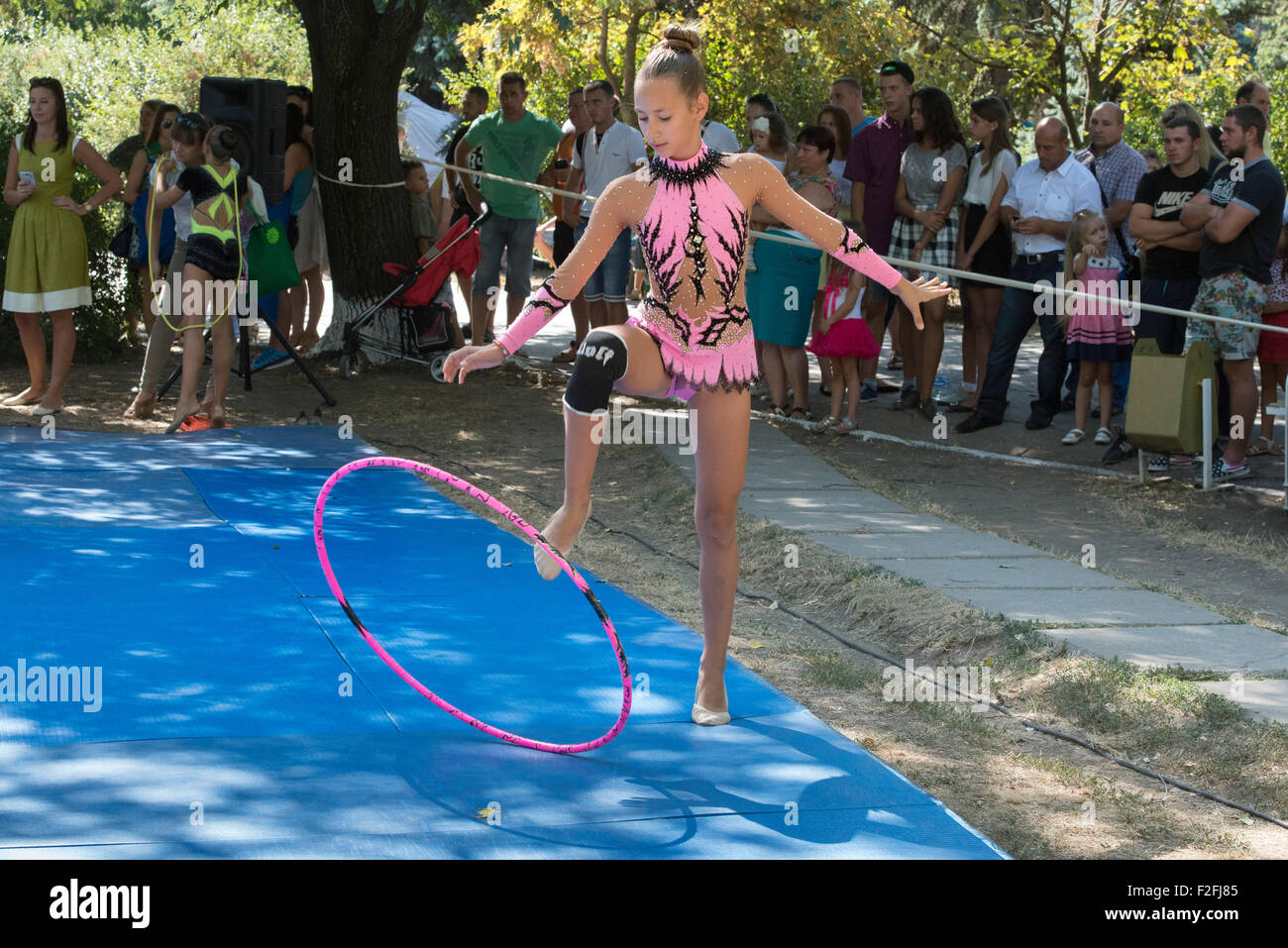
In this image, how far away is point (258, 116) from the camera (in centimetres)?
1112

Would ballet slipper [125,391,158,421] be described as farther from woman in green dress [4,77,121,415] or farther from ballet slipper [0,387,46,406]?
ballet slipper [0,387,46,406]

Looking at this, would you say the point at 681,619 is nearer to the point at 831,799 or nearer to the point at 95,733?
the point at 831,799

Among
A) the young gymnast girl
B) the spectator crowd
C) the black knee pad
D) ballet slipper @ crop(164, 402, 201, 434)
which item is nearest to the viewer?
the black knee pad

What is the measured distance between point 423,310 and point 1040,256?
16.4ft

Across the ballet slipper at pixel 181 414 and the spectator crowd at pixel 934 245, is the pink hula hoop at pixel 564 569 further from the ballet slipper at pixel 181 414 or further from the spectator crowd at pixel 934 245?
the ballet slipper at pixel 181 414

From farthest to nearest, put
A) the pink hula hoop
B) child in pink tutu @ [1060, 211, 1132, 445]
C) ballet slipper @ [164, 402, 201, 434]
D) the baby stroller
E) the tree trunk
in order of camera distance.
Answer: the tree trunk → the baby stroller → ballet slipper @ [164, 402, 201, 434] → child in pink tutu @ [1060, 211, 1132, 445] → the pink hula hoop

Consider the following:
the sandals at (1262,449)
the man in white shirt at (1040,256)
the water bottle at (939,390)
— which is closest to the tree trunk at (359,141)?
the water bottle at (939,390)

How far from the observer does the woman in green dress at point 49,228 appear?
979 centimetres

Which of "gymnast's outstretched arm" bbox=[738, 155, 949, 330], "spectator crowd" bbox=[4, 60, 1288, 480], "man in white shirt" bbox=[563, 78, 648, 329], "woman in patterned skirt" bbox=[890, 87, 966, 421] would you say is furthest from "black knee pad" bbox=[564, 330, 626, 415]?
"man in white shirt" bbox=[563, 78, 648, 329]

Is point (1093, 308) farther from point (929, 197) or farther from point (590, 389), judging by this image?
point (590, 389)

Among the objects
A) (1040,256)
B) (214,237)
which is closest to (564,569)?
(214,237)

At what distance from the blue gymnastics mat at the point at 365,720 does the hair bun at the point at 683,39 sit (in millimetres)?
2182

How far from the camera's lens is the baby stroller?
37.6ft

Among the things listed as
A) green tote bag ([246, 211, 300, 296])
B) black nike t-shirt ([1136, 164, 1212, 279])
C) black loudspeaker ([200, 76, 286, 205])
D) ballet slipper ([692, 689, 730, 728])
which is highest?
black loudspeaker ([200, 76, 286, 205])
